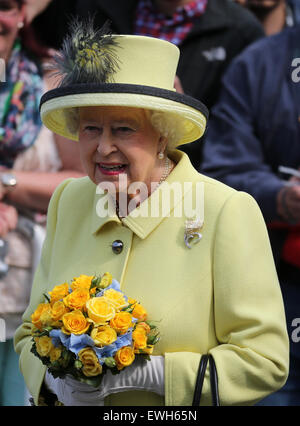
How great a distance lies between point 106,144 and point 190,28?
194 cm

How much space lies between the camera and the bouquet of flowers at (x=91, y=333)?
92.5 inches

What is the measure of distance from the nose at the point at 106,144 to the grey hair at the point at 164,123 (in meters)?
0.17

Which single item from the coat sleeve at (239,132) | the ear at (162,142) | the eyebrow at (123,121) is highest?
the coat sleeve at (239,132)

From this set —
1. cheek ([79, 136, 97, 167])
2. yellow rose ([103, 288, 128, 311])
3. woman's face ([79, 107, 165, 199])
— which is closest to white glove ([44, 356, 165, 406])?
yellow rose ([103, 288, 128, 311])

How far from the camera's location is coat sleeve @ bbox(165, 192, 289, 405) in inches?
97.4

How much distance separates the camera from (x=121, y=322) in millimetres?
2369

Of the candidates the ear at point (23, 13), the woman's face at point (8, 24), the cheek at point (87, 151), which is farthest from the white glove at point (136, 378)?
the ear at point (23, 13)

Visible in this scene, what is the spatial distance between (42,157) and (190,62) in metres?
1.02

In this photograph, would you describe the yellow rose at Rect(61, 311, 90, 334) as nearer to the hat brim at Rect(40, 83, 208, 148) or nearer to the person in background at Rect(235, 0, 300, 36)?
the hat brim at Rect(40, 83, 208, 148)

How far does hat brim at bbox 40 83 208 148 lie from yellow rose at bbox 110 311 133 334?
28.2 inches

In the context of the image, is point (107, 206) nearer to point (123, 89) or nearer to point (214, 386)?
point (123, 89)

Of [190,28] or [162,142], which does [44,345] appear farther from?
[190,28]

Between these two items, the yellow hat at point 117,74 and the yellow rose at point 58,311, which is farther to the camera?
the yellow hat at point 117,74
